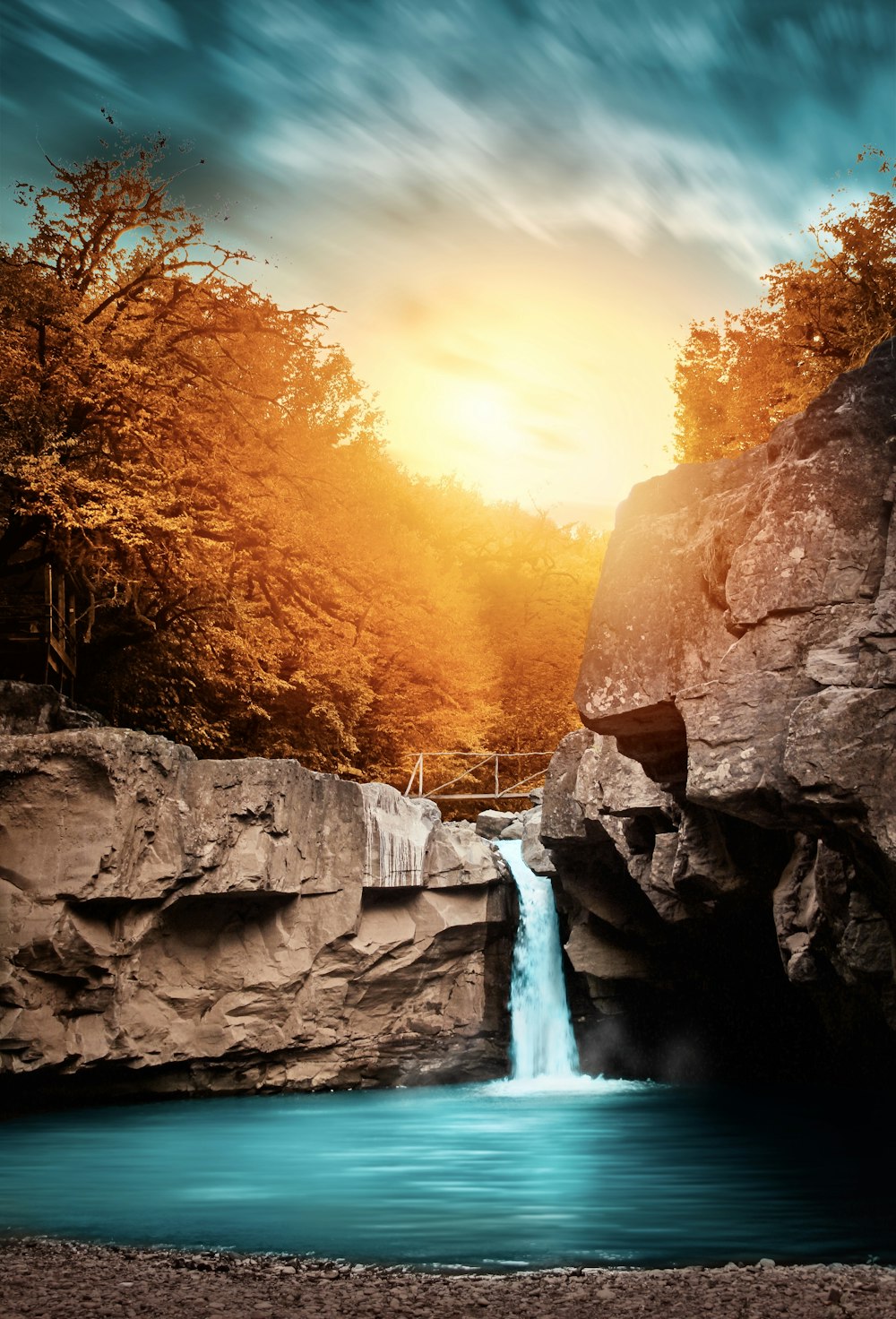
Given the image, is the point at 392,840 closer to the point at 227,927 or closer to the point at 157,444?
the point at 227,927

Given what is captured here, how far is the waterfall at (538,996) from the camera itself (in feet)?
68.4

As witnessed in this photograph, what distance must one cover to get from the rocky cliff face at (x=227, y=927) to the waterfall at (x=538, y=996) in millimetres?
413

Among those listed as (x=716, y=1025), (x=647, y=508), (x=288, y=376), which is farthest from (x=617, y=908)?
(x=288, y=376)

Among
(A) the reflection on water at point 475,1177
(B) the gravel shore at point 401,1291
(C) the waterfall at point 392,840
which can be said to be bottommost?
(A) the reflection on water at point 475,1177

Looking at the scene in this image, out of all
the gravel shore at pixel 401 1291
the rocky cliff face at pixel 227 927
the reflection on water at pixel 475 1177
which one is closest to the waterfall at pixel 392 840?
the rocky cliff face at pixel 227 927

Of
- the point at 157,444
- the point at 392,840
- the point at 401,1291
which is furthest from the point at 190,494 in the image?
the point at 401,1291

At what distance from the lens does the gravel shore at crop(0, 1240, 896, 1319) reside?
6.43 m

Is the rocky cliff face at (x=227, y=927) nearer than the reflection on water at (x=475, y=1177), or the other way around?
the reflection on water at (x=475, y=1177)

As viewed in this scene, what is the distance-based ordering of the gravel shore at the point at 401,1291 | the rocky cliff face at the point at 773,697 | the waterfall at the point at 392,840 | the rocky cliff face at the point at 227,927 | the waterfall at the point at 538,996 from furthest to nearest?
the waterfall at the point at 538,996
the waterfall at the point at 392,840
the rocky cliff face at the point at 227,927
the rocky cliff face at the point at 773,697
the gravel shore at the point at 401,1291

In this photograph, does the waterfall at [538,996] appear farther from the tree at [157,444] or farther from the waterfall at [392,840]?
the tree at [157,444]

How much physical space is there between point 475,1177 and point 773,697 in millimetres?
5370

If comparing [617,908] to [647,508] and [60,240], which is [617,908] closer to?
[647,508]

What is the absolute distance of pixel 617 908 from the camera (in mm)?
18984

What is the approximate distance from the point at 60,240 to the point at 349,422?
7122 millimetres
